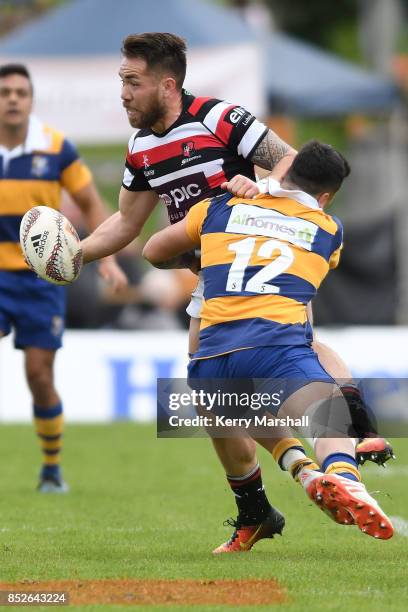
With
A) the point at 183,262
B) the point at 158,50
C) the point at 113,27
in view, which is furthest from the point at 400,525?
the point at 113,27

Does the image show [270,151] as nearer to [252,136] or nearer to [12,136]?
[252,136]

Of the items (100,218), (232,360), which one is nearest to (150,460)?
(100,218)

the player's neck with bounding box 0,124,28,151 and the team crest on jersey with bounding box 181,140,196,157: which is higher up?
the team crest on jersey with bounding box 181,140,196,157

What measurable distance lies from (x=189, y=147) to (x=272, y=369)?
131 centimetres

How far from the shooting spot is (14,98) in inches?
344

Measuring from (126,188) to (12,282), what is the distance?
2.26 m

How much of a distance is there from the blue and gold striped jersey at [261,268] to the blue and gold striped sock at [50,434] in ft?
11.3

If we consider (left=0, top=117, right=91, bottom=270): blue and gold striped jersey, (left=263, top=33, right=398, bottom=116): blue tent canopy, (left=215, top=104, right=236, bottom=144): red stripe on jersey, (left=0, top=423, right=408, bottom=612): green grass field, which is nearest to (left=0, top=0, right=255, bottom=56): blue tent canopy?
(left=263, top=33, right=398, bottom=116): blue tent canopy

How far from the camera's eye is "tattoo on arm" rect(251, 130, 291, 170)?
20.4 ft

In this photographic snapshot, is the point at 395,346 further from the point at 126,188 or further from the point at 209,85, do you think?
the point at 126,188

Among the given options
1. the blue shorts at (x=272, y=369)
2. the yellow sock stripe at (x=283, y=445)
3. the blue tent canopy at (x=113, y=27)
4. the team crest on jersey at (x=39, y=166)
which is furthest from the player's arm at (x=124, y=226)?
the blue tent canopy at (x=113, y=27)

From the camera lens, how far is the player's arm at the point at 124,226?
6.59 m

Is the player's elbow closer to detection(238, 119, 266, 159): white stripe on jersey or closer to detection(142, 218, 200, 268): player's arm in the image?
detection(142, 218, 200, 268): player's arm

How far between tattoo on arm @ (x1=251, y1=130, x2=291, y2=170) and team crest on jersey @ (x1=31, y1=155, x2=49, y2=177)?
111 inches
